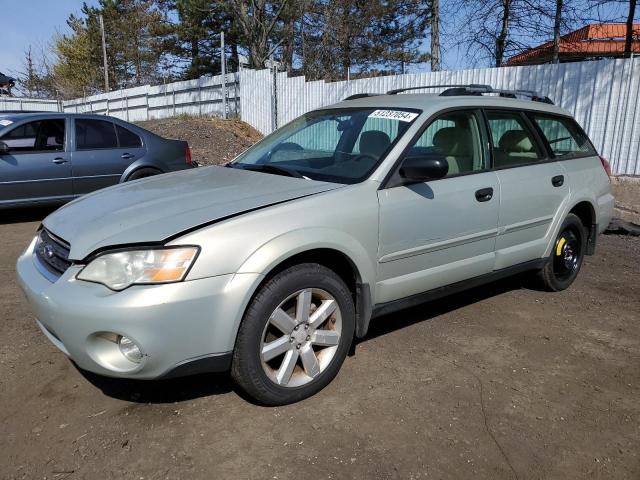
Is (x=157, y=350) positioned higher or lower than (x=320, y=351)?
higher

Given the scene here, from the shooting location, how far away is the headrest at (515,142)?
4156 mm

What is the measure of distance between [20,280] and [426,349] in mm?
2549

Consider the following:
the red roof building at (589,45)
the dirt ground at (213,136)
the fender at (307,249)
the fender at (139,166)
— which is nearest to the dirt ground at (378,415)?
the fender at (307,249)

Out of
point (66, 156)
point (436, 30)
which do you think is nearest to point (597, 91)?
point (66, 156)

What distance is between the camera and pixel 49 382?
3145mm

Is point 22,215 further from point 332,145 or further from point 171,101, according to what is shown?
point 171,101

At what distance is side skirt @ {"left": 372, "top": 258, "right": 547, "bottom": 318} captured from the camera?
3357mm

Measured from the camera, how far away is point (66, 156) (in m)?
7.33

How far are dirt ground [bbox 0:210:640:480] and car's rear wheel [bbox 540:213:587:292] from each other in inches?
29.4

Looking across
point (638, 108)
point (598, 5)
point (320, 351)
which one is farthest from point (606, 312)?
point (598, 5)

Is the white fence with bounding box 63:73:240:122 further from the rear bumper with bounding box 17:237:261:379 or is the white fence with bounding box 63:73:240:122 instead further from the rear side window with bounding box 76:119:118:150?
the rear bumper with bounding box 17:237:261:379

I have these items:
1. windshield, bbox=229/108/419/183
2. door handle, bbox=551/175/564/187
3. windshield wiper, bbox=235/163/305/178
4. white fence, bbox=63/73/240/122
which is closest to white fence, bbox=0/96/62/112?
white fence, bbox=63/73/240/122

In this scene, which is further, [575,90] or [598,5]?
[598,5]

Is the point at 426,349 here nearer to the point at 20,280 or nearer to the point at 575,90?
the point at 20,280
